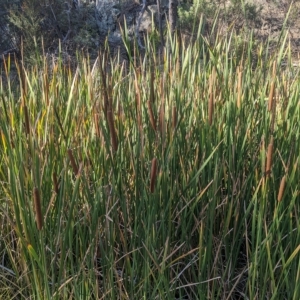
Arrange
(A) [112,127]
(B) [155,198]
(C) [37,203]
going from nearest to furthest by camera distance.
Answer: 1. (C) [37,203]
2. (A) [112,127]
3. (B) [155,198]

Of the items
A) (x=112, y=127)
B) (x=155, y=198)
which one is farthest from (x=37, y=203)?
(x=155, y=198)

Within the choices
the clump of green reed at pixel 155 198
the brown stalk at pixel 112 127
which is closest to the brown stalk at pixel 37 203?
the clump of green reed at pixel 155 198

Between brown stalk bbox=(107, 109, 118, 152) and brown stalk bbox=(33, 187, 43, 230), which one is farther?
brown stalk bbox=(107, 109, 118, 152)

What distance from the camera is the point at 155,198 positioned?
114 centimetres

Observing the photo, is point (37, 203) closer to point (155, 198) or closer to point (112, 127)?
point (112, 127)

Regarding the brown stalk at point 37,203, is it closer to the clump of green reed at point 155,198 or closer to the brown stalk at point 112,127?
the clump of green reed at point 155,198

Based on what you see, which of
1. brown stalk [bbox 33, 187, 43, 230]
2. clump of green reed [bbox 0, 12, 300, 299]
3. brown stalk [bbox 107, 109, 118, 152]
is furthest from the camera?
clump of green reed [bbox 0, 12, 300, 299]

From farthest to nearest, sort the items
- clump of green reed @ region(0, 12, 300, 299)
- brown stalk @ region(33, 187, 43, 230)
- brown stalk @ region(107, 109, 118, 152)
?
clump of green reed @ region(0, 12, 300, 299), brown stalk @ region(107, 109, 118, 152), brown stalk @ region(33, 187, 43, 230)

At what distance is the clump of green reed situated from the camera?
1.13m

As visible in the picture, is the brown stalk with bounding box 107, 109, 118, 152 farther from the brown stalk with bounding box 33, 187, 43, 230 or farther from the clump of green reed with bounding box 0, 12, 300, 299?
the brown stalk with bounding box 33, 187, 43, 230

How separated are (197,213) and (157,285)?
1.23 ft

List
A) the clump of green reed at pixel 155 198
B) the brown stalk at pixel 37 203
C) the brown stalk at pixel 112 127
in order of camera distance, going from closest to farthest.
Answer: the brown stalk at pixel 37 203
the brown stalk at pixel 112 127
the clump of green reed at pixel 155 198

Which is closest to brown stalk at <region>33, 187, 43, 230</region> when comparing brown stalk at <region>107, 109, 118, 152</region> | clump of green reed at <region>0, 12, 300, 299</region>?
clump of green reed at <region>0, 12, 300, 299</region>

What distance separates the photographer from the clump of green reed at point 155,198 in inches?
44.5
